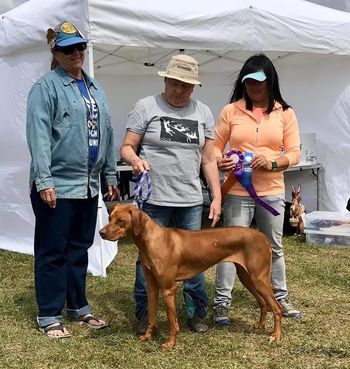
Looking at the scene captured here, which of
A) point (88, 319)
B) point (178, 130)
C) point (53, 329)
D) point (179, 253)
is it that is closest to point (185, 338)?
point (179, 253)

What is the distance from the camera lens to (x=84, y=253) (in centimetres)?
359

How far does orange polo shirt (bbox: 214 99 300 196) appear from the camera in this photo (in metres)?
3.48

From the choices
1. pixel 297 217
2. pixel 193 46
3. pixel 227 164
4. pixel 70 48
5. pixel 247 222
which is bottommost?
pixel 297 217

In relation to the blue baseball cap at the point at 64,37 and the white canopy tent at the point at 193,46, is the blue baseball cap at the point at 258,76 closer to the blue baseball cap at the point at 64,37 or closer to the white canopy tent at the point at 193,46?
the blue baseball cap at the point at 64,37

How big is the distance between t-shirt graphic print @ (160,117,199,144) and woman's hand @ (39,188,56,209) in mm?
684

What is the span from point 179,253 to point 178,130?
0.70 m

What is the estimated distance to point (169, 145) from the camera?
10.5 ft

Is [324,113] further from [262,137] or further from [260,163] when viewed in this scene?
[260,163]

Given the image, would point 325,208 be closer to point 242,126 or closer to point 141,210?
point 242,126

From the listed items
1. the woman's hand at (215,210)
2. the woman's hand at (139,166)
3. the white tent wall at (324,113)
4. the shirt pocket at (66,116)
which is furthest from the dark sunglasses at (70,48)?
the white tent wall at (324,113)

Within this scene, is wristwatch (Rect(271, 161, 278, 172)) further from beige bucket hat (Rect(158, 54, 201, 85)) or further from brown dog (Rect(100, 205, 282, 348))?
beige bucket hat (Rect(158, 54, 201, 85))

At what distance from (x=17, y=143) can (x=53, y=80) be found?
8.30 feet

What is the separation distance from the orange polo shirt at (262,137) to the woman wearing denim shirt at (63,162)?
77 centimetres

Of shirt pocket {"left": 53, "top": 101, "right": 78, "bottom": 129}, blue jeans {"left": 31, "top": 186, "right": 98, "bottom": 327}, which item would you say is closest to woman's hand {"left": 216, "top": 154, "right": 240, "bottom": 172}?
blue jeans {"left": 31, "top": 186, "right": 98, "bottom": 327}
